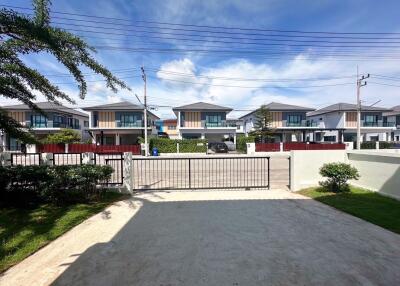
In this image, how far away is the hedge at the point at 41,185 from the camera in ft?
24.3

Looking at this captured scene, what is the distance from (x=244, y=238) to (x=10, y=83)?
6.11 m

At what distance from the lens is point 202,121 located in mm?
41562

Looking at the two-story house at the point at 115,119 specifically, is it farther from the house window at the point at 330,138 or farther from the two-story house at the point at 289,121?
the house window at the point at 330,138

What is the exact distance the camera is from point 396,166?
7949mm

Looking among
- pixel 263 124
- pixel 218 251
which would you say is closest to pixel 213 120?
pixel 263 124

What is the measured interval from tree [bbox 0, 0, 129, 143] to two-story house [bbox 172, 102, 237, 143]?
34245 mm

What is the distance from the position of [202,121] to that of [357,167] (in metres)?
32.5

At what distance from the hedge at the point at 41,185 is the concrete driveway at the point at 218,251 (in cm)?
Answer: 133

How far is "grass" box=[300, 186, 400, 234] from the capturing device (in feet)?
19.9

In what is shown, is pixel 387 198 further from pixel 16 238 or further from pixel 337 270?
pixel 16 238

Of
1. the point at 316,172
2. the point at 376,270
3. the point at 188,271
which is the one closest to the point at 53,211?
the point at 188,271

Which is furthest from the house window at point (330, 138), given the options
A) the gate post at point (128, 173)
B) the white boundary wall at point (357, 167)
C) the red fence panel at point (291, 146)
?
the gate post at point (128, 173)

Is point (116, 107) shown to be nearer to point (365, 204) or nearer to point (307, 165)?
point (307, 165)

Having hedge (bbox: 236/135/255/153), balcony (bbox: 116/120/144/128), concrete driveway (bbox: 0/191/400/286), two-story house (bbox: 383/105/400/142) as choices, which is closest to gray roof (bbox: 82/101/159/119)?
balcony (bbox: 116/120/144/128)
